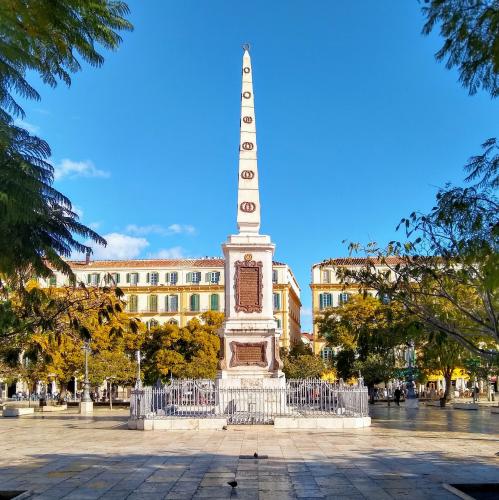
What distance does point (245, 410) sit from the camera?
22688mm

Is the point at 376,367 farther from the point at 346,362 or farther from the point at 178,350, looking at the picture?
the point at 178,350

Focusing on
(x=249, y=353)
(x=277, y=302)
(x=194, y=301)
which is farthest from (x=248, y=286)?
(x=194, y=301)

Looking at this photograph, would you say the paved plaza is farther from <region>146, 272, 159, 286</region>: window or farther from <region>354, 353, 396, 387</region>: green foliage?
<region>146, 272, 159, 286</region>: window

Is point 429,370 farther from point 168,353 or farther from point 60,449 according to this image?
point 60,449

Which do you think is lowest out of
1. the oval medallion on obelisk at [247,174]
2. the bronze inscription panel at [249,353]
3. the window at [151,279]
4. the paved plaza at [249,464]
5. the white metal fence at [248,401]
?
the paved plaza at [249,464]

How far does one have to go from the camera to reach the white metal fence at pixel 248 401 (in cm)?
2197

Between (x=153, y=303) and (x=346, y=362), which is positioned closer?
(x=346, y=362)

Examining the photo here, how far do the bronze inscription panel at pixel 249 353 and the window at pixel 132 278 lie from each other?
188 feet

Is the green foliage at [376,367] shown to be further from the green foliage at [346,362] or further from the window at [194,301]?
the window at [194,301]

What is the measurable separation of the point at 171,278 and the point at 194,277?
2.80 meters

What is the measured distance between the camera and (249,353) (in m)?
24.3

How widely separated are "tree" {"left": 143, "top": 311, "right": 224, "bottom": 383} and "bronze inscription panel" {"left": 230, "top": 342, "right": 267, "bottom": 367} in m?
27.6

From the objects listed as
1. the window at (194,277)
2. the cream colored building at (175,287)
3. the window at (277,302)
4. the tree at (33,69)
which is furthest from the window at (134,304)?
the tree at (33,69)

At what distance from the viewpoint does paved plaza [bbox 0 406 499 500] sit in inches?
406
